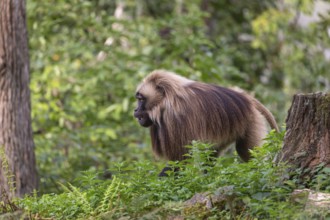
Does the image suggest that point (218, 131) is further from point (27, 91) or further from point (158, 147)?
point (27, 91)

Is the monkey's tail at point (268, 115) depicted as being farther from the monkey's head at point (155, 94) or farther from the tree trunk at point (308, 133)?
the tree trunk at point (308, 133)

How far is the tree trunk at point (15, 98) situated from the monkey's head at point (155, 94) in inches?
58.2

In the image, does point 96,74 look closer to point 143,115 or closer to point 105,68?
point 105,68

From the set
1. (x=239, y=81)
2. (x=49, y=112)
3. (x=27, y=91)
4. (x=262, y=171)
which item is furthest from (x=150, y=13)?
(x=262, y=171)

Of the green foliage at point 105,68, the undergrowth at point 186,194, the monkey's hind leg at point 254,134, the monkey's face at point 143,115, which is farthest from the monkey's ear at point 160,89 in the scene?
the undergrowth at point 186,194

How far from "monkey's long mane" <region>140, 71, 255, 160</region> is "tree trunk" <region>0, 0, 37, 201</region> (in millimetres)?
1656

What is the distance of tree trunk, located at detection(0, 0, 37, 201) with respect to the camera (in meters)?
7.73

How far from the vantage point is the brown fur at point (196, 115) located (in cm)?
732

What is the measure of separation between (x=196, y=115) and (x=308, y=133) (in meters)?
2.35

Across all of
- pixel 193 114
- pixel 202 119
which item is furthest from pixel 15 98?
pixel 202 119

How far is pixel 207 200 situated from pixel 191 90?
9.10 feet

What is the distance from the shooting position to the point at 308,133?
512cm

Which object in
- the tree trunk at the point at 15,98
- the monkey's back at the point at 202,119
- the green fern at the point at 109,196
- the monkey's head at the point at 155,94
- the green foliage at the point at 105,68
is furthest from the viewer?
the green foliage at the point at 105,68

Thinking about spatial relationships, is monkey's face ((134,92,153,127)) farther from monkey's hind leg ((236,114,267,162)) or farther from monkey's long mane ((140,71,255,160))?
monkey's hind leg ((236,114,267,162))
